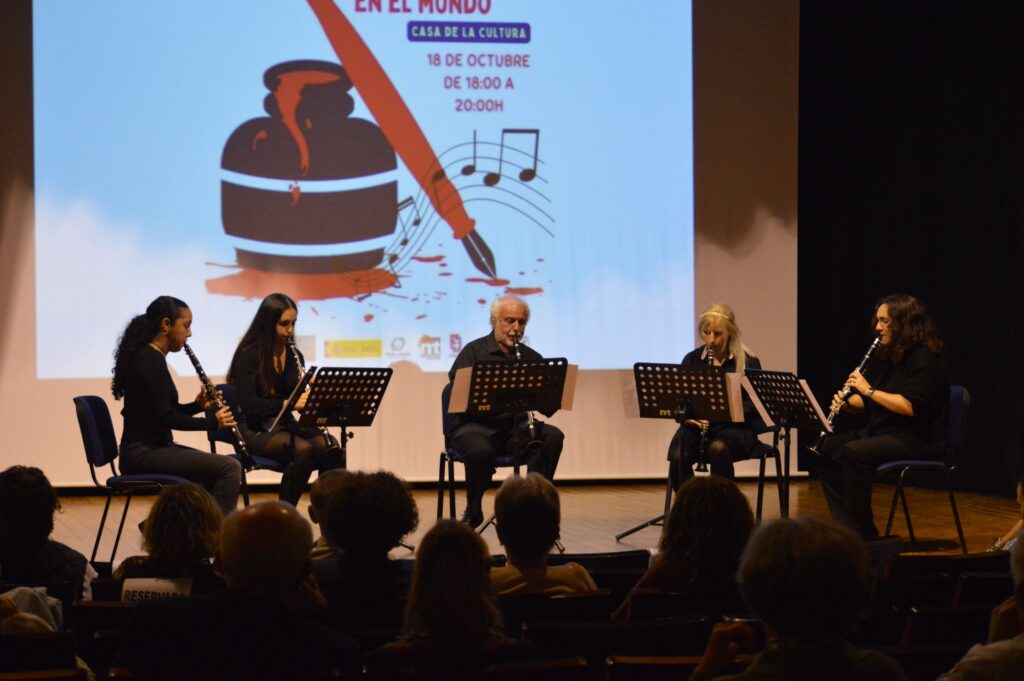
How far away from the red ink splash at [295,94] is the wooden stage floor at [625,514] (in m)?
2.21

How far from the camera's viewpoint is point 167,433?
5.27 metres

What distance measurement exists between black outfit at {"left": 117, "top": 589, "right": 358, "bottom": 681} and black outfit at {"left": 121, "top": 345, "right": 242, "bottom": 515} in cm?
319

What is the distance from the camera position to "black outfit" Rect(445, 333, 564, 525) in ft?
18.5

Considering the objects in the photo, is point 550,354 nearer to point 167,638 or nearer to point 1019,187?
point 1019,187

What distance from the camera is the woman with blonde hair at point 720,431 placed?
5684 millimetres

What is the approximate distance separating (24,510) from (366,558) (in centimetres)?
91

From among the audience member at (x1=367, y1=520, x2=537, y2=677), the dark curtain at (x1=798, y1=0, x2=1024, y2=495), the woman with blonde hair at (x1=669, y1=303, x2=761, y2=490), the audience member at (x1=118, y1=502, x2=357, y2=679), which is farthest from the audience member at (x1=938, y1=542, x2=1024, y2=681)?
the dark curtain at (x1=798, y1=0, x2=1024, y2=495)

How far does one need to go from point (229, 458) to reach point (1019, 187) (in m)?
4.71

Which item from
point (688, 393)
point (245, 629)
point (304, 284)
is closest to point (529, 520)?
point (245, 629)

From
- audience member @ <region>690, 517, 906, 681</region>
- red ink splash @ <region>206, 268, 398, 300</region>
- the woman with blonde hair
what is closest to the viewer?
audience member @ <region>690, 517, 906, 681</region>

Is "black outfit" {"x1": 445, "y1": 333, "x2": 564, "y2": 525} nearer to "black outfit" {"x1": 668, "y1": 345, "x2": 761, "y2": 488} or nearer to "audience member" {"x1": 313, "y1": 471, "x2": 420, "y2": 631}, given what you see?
"black outfit" {"x1": 668, "y1": 345, "x2": 761, "y2": 488}

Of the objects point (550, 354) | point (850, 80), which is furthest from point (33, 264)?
point (850, 80)

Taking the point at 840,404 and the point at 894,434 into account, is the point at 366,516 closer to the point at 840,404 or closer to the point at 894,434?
the point at 840,404

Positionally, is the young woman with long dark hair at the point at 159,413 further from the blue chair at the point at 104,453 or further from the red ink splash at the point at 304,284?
the red ink splash at the point at 304,284
